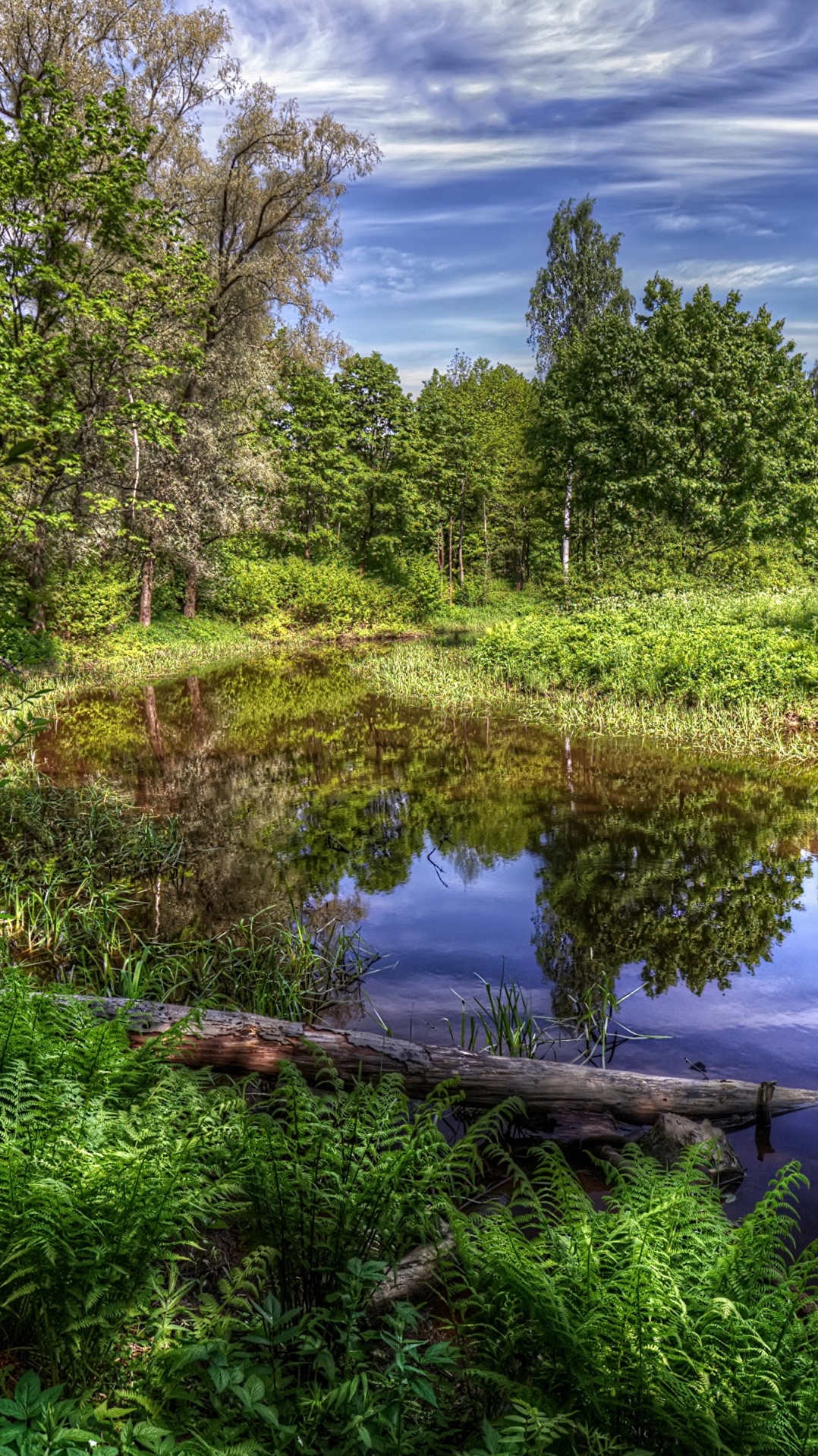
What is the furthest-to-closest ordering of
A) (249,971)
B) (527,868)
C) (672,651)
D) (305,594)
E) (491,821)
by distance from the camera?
(305,594), (672,651), (491,821), (527,868), (249,971)

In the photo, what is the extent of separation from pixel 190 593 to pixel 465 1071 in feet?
87.9

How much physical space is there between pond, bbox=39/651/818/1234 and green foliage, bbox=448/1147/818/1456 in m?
1.61

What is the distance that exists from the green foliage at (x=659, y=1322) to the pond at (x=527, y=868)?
1.61 meters

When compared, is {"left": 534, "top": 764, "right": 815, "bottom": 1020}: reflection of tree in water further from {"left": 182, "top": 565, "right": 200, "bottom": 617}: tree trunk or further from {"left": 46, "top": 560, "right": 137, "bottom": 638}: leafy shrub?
{"left": 182, "top": 565, "right": 200, "bottom": 617}: tree trunk

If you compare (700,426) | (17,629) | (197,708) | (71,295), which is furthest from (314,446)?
(17,629)

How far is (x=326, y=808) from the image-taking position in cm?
1083

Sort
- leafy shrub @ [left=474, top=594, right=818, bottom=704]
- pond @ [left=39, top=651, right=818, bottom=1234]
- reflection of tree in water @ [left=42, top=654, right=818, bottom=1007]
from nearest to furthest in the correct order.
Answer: pond @ [left=39, top=651, right=818, bottom=1234]
reflection of tree in water @ [left=42, top=654, right=818, bottom=1007]
leafy shrub @ [left=474, top=594, right=818, bottom=704]

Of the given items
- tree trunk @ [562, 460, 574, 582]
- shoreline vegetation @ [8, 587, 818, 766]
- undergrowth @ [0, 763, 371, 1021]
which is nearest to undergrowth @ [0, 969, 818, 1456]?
undergrowth @ [0, 763, 371, 1021]

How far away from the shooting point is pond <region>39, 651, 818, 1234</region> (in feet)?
19.2

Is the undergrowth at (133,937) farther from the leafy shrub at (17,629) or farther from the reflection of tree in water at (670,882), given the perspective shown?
the leafy shrub at (17,629)

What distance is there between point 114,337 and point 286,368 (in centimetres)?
2088

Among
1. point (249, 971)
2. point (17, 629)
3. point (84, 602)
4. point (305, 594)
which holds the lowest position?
point (249, 971)

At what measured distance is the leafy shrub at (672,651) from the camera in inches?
573

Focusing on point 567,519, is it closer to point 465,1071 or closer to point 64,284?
point 64,284
